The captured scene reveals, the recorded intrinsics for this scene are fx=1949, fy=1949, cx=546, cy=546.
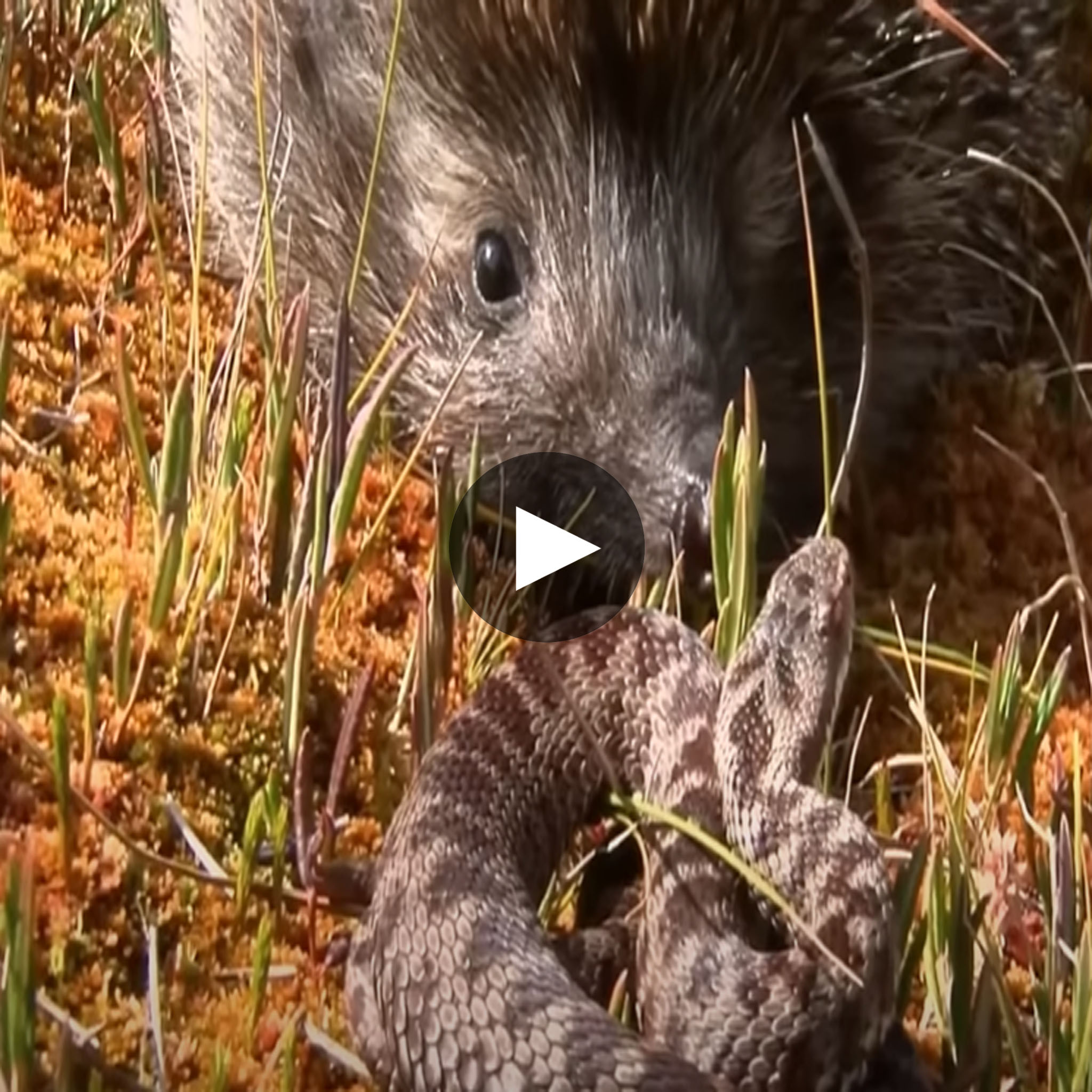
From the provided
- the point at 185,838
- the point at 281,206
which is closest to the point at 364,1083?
the point at 185,838

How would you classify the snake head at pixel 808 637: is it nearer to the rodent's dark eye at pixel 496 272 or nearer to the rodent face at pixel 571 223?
the rodent face at pixel 571 223

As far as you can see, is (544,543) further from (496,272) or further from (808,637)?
(808,637)

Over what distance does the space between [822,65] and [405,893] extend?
131cm

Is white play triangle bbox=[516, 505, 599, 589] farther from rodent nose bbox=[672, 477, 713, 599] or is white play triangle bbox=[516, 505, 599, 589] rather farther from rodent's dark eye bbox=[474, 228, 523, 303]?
rodent's dark eye bbox=[474, 228, 523, 303]

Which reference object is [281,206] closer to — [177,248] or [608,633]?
[177,248]

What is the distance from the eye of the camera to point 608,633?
169cm

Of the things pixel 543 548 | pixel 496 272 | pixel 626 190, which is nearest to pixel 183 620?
pixel 543 548

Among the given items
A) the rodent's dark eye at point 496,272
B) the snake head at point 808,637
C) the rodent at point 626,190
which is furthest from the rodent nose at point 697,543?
the rodent's dark eye at point 496,272

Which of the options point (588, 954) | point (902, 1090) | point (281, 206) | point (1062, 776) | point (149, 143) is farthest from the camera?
point (281, 206)

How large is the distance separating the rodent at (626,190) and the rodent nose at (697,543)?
7 cm

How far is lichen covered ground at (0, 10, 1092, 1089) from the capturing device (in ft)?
4.62

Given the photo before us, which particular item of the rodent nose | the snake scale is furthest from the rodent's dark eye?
the snake scale

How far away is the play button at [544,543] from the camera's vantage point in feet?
6.09

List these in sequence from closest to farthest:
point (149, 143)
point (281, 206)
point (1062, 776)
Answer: point (1062, 776), point (149, 143), point (281, 206)
